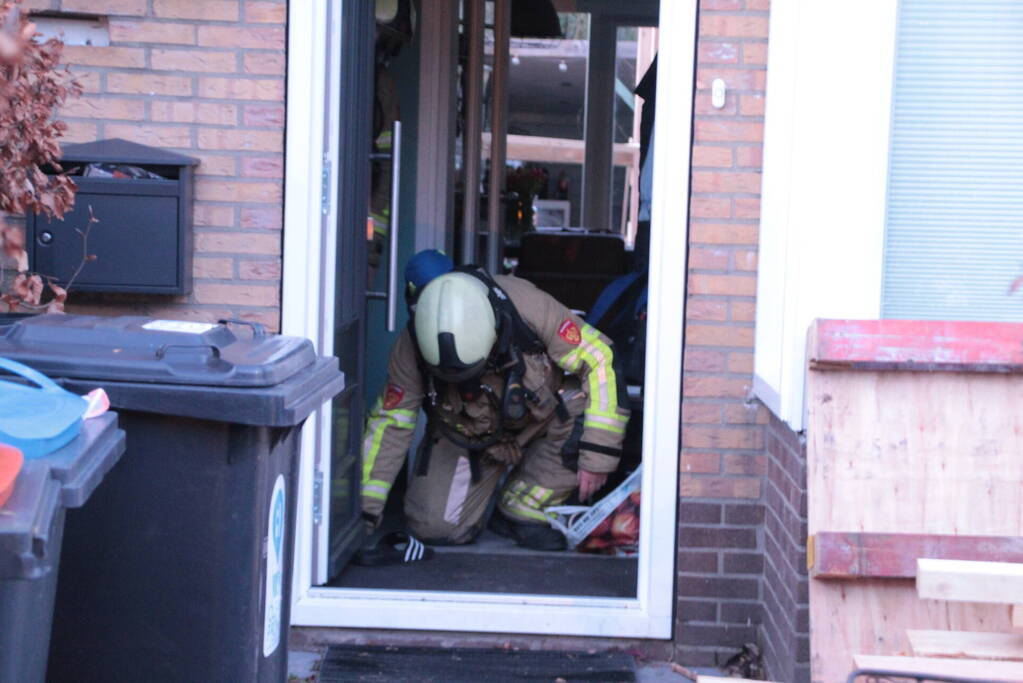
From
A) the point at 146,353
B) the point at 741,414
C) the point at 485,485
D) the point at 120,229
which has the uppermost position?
the point at 120,229

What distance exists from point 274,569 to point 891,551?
4.59 ft

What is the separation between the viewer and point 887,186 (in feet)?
11.4

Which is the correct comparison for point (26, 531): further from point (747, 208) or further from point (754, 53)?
point (754, 53)

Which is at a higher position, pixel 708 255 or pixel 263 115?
pixel 263 115

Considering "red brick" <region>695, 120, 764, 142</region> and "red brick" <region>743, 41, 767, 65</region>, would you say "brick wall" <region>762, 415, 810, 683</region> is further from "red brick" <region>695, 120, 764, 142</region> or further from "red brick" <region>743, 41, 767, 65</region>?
"red brick" <region>743, 41, 767, 65</region>

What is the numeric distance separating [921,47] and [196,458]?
7.10ft

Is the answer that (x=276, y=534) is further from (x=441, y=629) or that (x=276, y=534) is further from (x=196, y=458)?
(x=441, y=629)

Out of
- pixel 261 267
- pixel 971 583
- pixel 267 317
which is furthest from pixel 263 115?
pixel 971 583

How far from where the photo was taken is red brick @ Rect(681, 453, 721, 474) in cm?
413

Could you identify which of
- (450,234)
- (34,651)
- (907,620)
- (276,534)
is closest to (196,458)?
(276,534)

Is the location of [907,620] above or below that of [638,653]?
above

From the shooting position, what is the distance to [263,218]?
13.5ft

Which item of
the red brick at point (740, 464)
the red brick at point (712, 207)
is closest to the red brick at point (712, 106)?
the red brick at point (712, 207)

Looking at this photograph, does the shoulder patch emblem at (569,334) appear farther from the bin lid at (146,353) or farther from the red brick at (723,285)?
the bin lid at (146,353)
